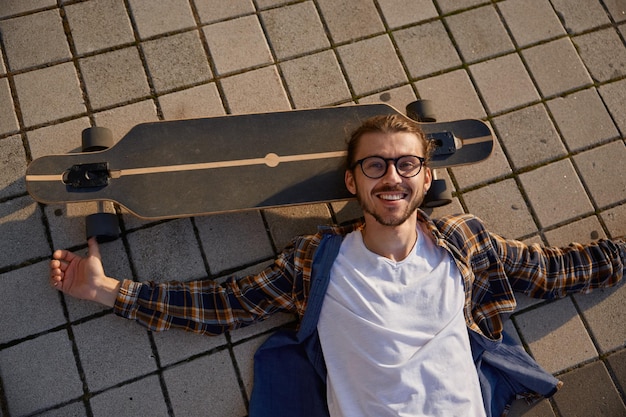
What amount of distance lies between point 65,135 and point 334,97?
1.34 metres

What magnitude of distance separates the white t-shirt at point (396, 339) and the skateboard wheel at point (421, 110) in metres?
0.71

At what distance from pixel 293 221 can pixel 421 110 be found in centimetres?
82

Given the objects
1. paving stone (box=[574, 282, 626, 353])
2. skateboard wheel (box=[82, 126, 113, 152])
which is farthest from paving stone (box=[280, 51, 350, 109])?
paving stone (box=[574, 282, 626, 353])

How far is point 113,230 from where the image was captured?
2.29m

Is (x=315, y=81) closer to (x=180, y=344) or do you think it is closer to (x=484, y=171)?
(x=484, y=171)

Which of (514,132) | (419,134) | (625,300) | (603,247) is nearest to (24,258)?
(419,134)

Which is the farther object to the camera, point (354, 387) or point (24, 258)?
point (24, 258)

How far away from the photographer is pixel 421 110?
252 cm

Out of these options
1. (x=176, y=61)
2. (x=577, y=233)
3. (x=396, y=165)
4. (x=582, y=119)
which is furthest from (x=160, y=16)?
(x=577, y=233)

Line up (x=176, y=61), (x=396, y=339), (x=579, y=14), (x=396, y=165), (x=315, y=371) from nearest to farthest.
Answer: (x=396, y=339) → (x=396, y=165) → (x=315, y=371) → (x=176, y=61) → (x=579, y=14)

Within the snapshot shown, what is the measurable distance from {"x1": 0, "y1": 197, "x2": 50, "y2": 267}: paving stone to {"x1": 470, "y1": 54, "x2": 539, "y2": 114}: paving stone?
7.58 feet

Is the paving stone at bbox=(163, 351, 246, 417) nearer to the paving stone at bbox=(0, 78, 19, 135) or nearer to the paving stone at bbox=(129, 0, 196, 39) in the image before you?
the paving stone at bbox=(0, 78, 19, 135)

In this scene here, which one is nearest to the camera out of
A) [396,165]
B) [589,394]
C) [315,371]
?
[396,165]

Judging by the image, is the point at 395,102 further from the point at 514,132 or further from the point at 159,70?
the point at 159,70
